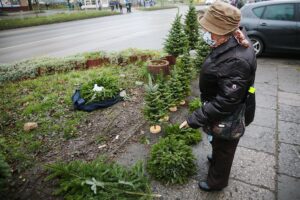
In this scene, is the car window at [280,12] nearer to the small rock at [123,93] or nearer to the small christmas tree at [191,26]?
the small christmas tree at [191,26]

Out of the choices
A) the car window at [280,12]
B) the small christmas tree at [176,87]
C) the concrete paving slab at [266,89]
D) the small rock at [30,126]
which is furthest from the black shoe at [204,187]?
the car window at [280,12]

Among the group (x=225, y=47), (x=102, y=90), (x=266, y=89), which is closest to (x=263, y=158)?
(x=225, y=47)

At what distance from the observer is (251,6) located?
8344 mm

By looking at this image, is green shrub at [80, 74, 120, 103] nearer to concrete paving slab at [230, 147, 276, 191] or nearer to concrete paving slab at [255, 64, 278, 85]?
concrete paving slab at [230, 147, 276, 191]

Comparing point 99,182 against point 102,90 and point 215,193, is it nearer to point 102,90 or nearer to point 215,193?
point 215,193

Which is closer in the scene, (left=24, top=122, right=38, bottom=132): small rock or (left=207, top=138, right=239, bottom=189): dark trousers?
(left=207, top=138, right=239, bottom=189): dark trousers

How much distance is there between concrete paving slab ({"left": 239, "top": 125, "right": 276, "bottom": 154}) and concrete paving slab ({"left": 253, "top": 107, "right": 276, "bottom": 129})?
0.15 metres

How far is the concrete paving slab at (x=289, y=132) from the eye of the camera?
12.9 ft

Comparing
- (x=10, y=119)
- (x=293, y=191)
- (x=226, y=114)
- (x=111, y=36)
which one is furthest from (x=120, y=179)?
(x=111, y=36)

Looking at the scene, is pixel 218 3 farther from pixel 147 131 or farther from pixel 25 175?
pixel 25 175

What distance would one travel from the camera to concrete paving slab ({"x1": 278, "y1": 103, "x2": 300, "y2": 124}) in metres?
4.57

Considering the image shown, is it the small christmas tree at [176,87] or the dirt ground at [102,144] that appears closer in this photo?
the dirt ground at [102,144]

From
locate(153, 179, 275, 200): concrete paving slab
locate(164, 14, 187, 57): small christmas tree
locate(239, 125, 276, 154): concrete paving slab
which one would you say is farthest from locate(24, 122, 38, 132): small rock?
locate(164, 14, 187, 57): small christmas tree

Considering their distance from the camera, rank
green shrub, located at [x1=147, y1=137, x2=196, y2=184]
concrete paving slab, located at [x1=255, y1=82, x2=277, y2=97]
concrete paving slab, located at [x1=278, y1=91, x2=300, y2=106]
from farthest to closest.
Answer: concrete paving slab, located at [x1=255, y1=82, x2=277, y2=97] → concrete paving slab, located at [x1=278, y1=91, x2=300, y2=106] → green shrub, located at [x1=147, y1=137, x2=196, y2=184]
